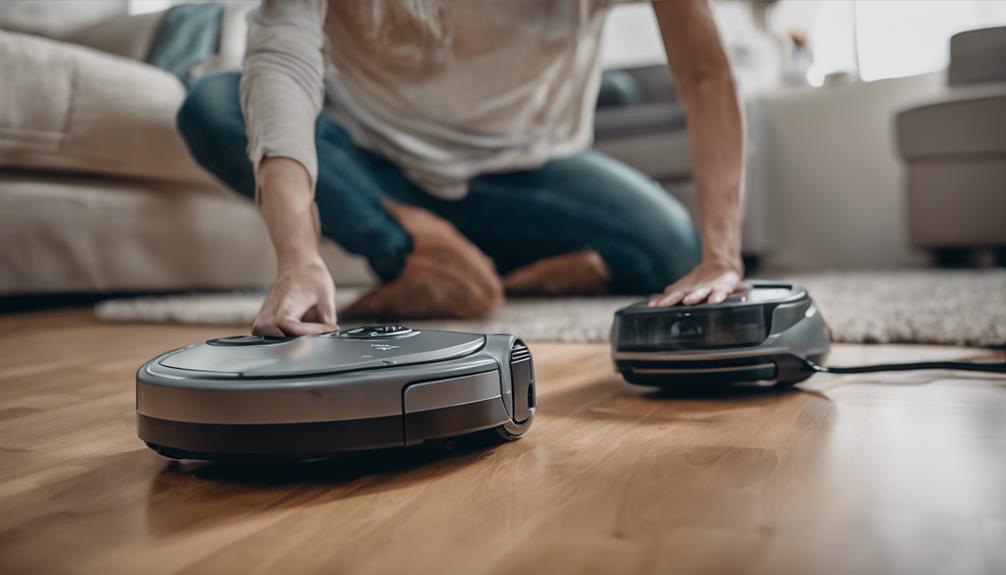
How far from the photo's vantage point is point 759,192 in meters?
2.27

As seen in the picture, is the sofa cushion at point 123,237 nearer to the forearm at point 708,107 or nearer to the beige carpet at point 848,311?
the beige carpet at point 848,311

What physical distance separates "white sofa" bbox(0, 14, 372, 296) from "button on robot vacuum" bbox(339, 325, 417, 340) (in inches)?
51.3

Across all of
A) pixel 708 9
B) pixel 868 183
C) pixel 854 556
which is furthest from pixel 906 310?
pixel 868 183

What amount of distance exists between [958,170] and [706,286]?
1680 mm

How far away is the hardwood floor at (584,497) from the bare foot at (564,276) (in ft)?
2.95

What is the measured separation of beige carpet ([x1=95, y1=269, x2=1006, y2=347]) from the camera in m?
0.94

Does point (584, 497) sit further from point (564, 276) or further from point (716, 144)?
point (564, 276)

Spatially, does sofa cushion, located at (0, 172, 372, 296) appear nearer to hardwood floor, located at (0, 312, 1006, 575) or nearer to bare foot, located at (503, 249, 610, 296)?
bare foot, located at (503, 249, 610, 296)

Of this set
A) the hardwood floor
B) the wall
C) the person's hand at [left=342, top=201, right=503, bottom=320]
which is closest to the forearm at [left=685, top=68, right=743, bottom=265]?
the hardwood floor

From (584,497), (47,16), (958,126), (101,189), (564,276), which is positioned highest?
(47,16)

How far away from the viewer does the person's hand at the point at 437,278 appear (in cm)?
134

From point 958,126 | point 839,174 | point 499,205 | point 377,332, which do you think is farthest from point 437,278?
point 839,174

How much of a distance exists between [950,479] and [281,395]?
1.08 ft

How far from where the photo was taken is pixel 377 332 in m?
0.51
